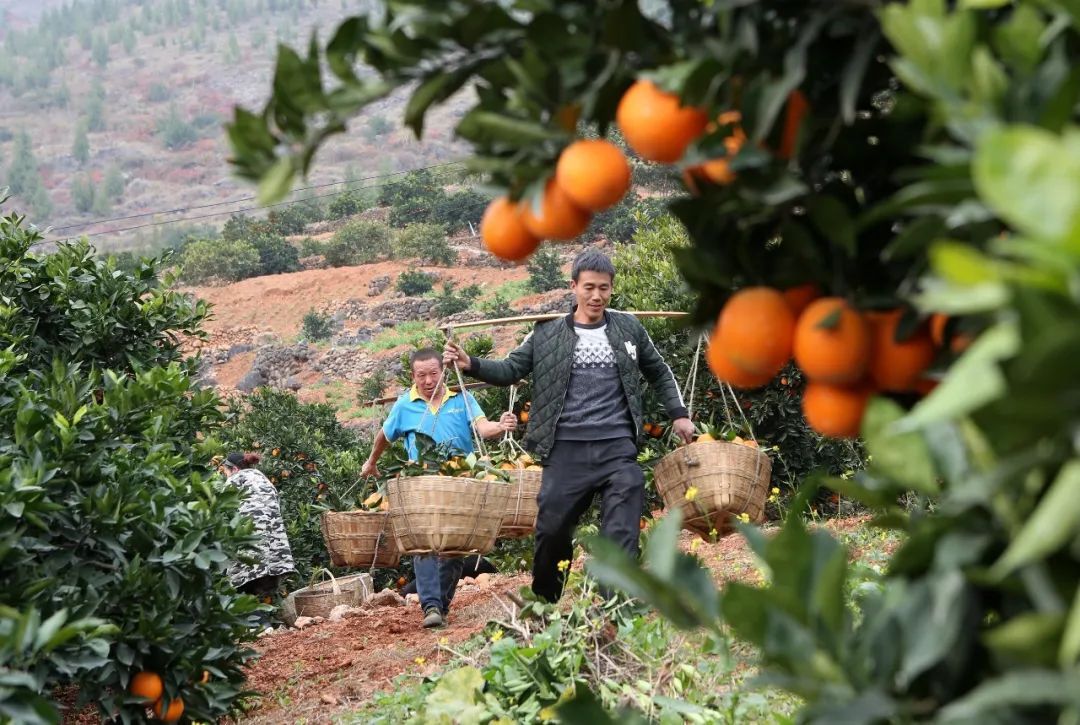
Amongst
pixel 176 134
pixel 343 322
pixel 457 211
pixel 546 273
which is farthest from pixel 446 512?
pixel 176 134

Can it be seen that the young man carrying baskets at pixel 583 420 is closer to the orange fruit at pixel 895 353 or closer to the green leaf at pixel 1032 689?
the orange fruit at pixel 895 353

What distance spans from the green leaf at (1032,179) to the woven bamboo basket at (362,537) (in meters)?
7.05

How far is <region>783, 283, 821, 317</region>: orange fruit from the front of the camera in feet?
4.18

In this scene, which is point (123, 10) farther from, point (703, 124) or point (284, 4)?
point (703, 124)

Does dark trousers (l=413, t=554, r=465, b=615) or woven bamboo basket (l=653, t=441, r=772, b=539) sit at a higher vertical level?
woven bamboo basket (l=653, t=441, r=772, b=539)

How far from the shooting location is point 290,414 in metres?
13.4

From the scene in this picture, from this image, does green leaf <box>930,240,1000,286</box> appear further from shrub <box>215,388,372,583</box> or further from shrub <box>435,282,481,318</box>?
shrub <box>435,282,481,318</box>

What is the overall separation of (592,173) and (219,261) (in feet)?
164

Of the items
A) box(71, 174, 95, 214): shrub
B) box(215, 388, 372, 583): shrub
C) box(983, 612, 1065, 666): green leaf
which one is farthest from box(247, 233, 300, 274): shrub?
box(983, 612, 1065, 666): green leaf

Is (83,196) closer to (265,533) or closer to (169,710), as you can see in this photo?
(265,533)

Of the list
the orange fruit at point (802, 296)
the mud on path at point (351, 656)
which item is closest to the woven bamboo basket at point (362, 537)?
the mud on path at point (351, 656)

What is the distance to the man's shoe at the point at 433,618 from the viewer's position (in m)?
7.04

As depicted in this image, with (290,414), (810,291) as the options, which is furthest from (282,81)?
(290,414)

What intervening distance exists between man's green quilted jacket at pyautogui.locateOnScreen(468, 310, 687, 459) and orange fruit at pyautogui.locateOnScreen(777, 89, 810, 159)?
13.8 feet
